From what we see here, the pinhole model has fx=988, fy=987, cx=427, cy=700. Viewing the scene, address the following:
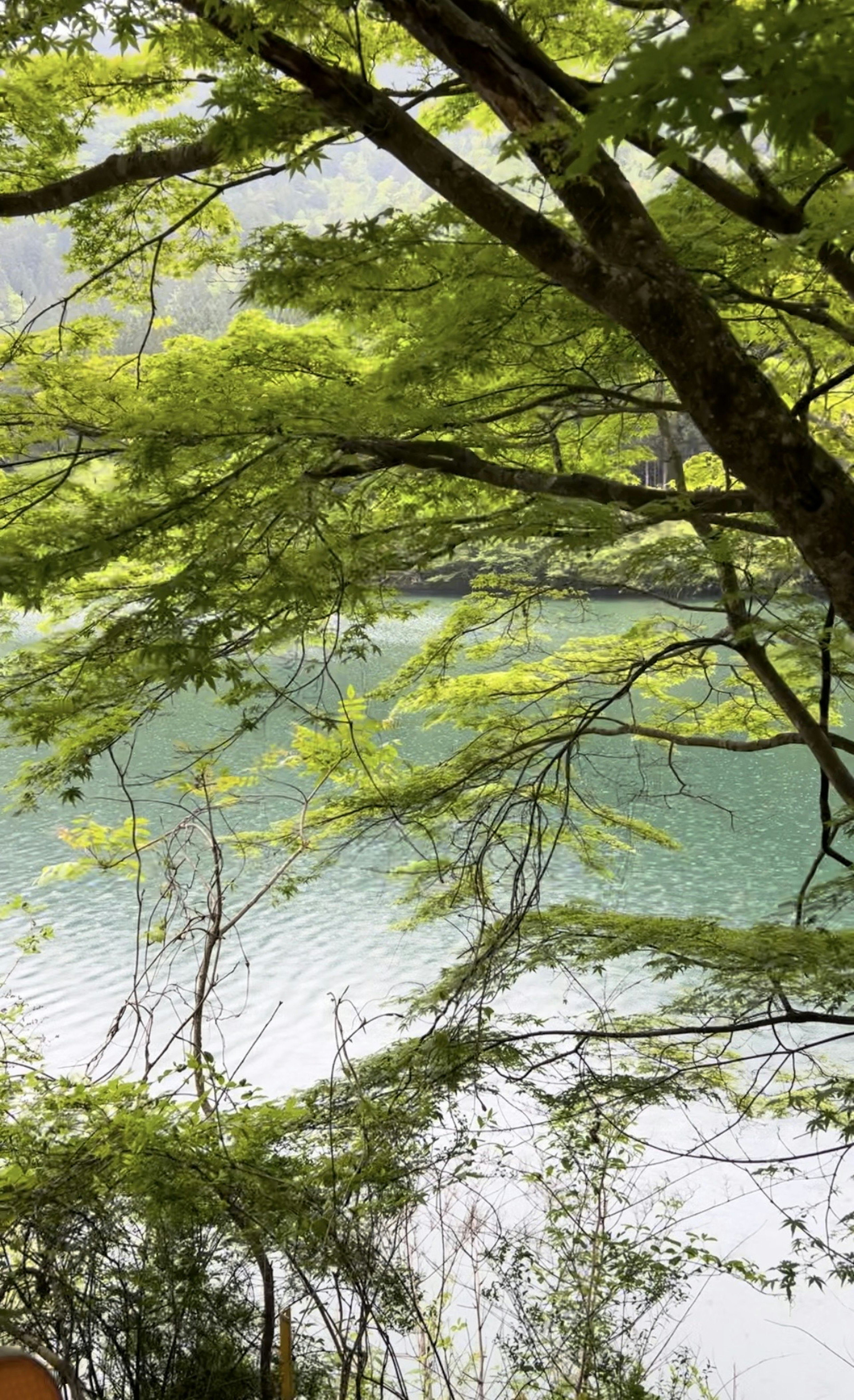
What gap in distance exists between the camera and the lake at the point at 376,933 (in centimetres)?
503

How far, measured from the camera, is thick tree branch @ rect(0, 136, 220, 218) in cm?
236

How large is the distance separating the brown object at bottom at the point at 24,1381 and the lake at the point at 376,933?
12.6ft

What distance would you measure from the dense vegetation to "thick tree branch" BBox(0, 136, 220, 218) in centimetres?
1

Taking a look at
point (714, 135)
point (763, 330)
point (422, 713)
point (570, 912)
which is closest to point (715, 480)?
point (763, 330)

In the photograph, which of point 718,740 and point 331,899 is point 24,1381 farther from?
point 331,899

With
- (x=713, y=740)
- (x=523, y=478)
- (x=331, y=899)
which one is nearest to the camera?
(x=523, y=478)

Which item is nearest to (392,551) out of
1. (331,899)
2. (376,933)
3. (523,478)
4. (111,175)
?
(523,478)

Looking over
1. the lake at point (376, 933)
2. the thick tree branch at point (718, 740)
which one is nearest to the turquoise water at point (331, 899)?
the lake at point (376, 933)

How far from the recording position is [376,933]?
9.20 metres

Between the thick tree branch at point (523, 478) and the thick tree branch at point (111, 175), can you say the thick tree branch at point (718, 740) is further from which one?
the thick tree branch at point (111, 175)

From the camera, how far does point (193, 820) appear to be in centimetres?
365

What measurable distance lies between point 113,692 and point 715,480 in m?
4.29

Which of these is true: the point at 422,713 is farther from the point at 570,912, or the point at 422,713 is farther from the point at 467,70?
the point at 467,70

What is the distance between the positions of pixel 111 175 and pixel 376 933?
7.57 m
